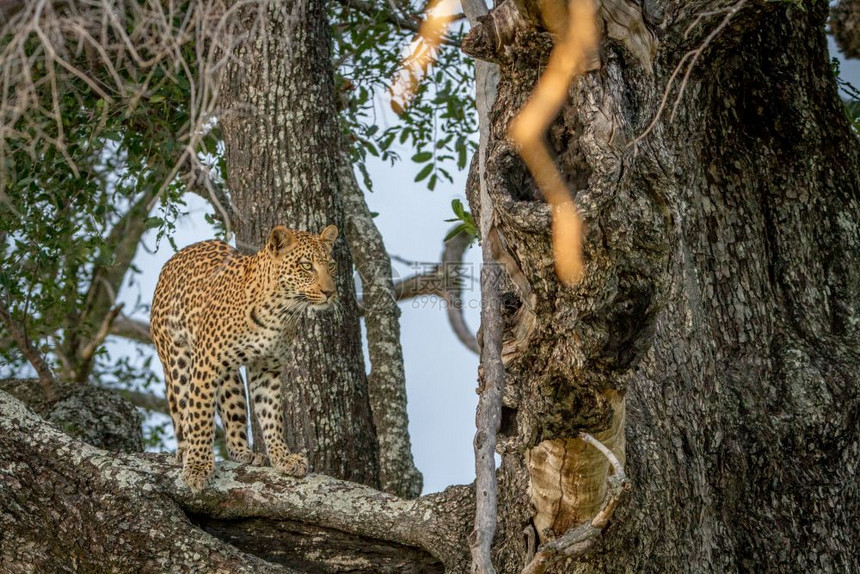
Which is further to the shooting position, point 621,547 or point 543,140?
point 621,547

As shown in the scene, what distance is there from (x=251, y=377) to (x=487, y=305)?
2769 millimetres

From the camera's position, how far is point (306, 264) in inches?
226

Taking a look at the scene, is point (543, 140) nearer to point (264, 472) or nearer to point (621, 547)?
point (621, 547)

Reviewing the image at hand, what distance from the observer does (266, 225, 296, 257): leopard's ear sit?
566cm

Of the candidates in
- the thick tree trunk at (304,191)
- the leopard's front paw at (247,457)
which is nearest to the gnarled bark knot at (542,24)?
the thick tree trunk at (304,191)

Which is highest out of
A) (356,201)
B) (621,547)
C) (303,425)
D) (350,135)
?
(350,135)

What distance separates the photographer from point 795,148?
5.25m

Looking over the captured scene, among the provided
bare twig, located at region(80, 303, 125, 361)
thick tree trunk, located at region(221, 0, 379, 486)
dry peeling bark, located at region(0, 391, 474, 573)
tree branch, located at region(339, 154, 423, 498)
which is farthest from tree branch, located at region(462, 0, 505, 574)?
bare twig, located at region(80, 303, 125, 361)

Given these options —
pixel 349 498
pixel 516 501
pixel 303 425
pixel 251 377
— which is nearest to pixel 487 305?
pixel 516 501

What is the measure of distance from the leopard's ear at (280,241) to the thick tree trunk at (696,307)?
1930 mm

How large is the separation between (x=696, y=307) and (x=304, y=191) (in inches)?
83.5

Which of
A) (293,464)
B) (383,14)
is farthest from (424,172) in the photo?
(293,464)

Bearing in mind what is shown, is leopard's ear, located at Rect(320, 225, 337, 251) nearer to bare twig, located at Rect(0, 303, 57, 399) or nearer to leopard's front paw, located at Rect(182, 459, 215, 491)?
leopard's front paw, located at Rect(182, 459, 215, 491)

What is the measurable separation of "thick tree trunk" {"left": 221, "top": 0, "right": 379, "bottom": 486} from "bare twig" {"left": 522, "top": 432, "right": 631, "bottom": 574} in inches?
89.8
